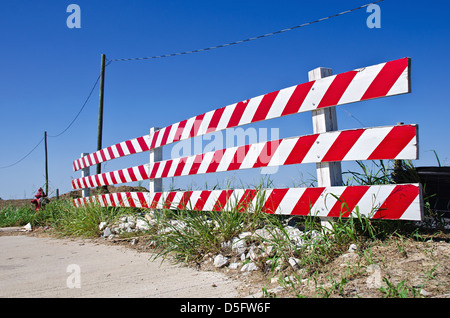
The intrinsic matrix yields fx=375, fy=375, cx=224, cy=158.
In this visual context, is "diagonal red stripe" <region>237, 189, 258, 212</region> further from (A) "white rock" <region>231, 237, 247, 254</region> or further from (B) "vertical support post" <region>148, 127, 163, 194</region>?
(B) "vertical support post" <region>148, 127, 163, 194</region>

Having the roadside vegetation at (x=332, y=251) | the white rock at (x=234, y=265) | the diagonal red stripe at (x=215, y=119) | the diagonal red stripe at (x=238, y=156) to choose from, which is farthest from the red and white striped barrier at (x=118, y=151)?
the white rock at (x=234, y=265)

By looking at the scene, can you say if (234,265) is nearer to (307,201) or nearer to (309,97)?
(307,201)

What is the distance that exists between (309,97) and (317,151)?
0.70 meters

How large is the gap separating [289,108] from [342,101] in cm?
76

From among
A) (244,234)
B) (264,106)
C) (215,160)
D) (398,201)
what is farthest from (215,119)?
(398,201)

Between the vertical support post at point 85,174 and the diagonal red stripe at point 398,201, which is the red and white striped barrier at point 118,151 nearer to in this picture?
the vertical support post at point 85,174

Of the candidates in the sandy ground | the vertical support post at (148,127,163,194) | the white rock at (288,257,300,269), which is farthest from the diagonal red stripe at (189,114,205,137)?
the white rock at (288,257,300,269)

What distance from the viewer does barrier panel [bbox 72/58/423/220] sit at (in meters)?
3.99

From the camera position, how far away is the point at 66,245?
696 cm

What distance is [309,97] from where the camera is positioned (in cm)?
472

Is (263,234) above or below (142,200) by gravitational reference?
below

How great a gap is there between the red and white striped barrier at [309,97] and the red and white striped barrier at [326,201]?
1.02m

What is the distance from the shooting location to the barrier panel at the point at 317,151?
13.1 feet
